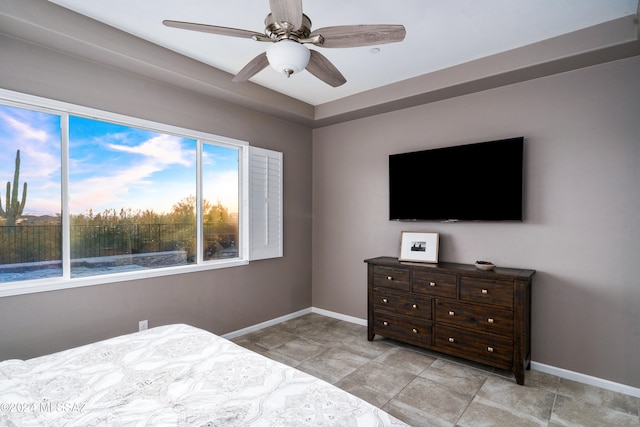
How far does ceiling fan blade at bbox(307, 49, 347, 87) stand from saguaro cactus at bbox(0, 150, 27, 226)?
88.2 inches

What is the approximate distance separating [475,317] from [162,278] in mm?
2911

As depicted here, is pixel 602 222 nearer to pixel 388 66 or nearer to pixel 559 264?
pixel 559 264

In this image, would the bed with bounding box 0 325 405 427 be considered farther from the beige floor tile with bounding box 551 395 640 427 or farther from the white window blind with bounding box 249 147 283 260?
the white window blind with bounding box 249 147 283 260

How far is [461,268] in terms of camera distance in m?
3.06

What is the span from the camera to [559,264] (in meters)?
2.86

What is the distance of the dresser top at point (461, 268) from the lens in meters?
2.78

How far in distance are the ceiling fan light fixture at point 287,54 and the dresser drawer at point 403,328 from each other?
104 inches

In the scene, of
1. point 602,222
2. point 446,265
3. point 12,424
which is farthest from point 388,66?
point 12,424

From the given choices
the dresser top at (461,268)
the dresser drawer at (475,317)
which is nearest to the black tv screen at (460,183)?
the dresser top at (461,268)

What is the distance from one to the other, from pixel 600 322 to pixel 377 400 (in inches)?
77.0

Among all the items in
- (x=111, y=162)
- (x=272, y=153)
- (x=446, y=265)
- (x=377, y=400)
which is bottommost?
(x=377, y=400)

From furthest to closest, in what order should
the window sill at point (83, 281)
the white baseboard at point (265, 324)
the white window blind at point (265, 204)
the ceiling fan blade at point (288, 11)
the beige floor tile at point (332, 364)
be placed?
1. the white window blind at point (265, 204)
2. the white baseboard at point (265, 324)
3. the beige floor tile at point (332, 364)
4. the window sill at point (83, 281)
5. the ceiling fan blade at point (288, 11)

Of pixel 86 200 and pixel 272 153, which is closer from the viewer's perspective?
pixel 86 200

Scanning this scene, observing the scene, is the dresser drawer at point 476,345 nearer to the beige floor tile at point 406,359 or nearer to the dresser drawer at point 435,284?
the beige floor tile at point 406,359
